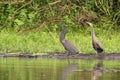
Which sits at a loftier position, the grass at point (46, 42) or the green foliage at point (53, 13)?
the green foliage at point (53, 13)

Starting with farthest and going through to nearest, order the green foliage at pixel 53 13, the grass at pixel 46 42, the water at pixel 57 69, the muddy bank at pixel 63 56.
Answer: the green foliage at pixel 53 13, the grass at pixel 46 42, the muddy bank at pixel 63 56, the water at pixel 57 69

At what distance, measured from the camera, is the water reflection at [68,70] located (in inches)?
418

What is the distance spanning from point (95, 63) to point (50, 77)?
3060mm

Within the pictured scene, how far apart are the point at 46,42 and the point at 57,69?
4733mm

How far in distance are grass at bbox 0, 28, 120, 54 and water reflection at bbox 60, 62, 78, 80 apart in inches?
108

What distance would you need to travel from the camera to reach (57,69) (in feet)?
38.5

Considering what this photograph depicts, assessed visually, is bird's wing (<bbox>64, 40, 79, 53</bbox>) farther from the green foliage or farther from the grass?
the green foliage

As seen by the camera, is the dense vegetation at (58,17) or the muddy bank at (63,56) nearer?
the muddy bank at (63,56)

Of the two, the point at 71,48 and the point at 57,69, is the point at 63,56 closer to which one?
the point at 71,48

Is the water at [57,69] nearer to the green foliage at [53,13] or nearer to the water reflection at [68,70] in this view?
the water reflection at [68,70]

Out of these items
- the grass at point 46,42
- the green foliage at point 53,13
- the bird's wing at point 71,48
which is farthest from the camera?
the green foliage at point 53,13

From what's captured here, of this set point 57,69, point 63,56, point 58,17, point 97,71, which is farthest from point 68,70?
point 58,17

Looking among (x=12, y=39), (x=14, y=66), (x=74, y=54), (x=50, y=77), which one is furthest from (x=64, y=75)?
(x=12, y=39)

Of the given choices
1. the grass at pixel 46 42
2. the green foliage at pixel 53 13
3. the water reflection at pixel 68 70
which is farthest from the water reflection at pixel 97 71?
the green foliage at pixel 53 13
